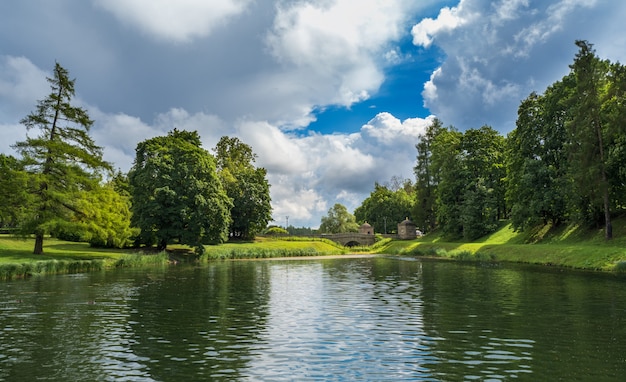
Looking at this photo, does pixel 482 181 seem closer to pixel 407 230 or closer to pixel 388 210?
pixel 407 230

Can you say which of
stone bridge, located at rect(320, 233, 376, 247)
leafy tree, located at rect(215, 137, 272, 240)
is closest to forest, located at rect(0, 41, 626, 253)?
leafy tree, located at rect(215, 137, 272, 240)

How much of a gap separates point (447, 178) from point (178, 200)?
53.5m

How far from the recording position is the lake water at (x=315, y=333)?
1205cm

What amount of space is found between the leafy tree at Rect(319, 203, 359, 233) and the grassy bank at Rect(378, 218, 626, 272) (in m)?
80.5

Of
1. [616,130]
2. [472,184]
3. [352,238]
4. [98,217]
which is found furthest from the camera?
[352,238]

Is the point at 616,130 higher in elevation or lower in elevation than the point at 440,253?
higher

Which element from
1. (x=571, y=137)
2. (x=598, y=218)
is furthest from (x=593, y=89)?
(x=598, y=218)

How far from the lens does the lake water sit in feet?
39.5

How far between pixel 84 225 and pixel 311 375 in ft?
136

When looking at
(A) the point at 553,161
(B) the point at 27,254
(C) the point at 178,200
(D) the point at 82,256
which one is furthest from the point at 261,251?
(A) the point at 553,161

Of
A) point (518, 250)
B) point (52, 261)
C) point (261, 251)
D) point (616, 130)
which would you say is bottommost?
point (52, 261)

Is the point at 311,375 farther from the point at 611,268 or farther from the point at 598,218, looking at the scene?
the point at 598,218

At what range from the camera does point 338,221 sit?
549ft

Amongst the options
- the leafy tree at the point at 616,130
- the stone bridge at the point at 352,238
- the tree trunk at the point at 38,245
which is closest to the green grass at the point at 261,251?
the stone bridge at the point at 352,238
